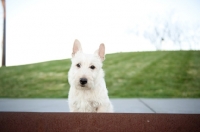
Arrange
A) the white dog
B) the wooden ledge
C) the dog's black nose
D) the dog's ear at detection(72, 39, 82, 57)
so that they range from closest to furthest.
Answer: the wooden ledge → the dog's black nose → the white dog → the dog's ear at detection(72, 39, 82, 57)

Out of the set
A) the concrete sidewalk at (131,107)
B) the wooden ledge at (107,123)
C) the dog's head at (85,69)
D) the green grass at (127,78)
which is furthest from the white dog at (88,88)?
the green grass at (127,78)

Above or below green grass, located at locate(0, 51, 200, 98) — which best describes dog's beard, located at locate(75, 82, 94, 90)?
above

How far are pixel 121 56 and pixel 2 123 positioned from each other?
28.2 feet

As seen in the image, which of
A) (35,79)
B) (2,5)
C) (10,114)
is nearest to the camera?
(10,114)

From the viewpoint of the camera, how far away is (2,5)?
4242 mm

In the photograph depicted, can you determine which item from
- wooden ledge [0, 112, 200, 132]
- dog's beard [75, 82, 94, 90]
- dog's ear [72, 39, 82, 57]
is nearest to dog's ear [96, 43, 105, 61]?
dog's ear [72, 39, 82, 57]

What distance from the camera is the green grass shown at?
26.0 feet

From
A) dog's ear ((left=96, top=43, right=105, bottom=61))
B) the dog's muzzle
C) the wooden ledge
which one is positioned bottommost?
the wooden ledge

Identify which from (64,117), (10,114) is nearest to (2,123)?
(10,114)

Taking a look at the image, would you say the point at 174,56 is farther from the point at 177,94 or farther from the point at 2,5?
the point at 2,5

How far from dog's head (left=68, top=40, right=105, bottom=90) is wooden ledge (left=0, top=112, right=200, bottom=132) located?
59 cm

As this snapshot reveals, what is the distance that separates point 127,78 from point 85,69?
6.30m

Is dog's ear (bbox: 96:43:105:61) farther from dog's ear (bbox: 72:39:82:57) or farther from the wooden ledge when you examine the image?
the wooden ledge

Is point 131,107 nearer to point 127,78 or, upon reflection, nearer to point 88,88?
point 88,88
